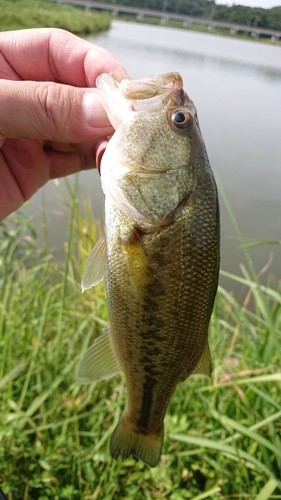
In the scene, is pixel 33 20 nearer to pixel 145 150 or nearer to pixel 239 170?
pixel 239 170

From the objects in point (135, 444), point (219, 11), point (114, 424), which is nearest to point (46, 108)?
point (135, 444)

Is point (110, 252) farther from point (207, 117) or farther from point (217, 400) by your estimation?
point (207, 117)

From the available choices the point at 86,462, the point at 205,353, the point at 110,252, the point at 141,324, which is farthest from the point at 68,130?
the point at 86,462

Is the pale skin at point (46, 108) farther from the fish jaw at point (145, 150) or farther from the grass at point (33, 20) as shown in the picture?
the grass at point (33, 20)

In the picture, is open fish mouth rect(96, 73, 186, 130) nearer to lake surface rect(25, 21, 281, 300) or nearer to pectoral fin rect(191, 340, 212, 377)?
pectoral fin rect(191, 340, 212, 377)

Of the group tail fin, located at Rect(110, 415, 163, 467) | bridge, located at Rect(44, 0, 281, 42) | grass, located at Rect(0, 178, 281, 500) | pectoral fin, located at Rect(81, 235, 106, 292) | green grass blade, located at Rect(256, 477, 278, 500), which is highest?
pectoral fin, located at Rect(81, 235, 106, 292)

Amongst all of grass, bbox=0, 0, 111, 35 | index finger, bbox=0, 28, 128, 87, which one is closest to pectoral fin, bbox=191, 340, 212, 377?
index finger, bbox=0, 28, 128, 87

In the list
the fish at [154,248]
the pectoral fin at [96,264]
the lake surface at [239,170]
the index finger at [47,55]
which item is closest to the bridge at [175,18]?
the lake surface at [239,170]
